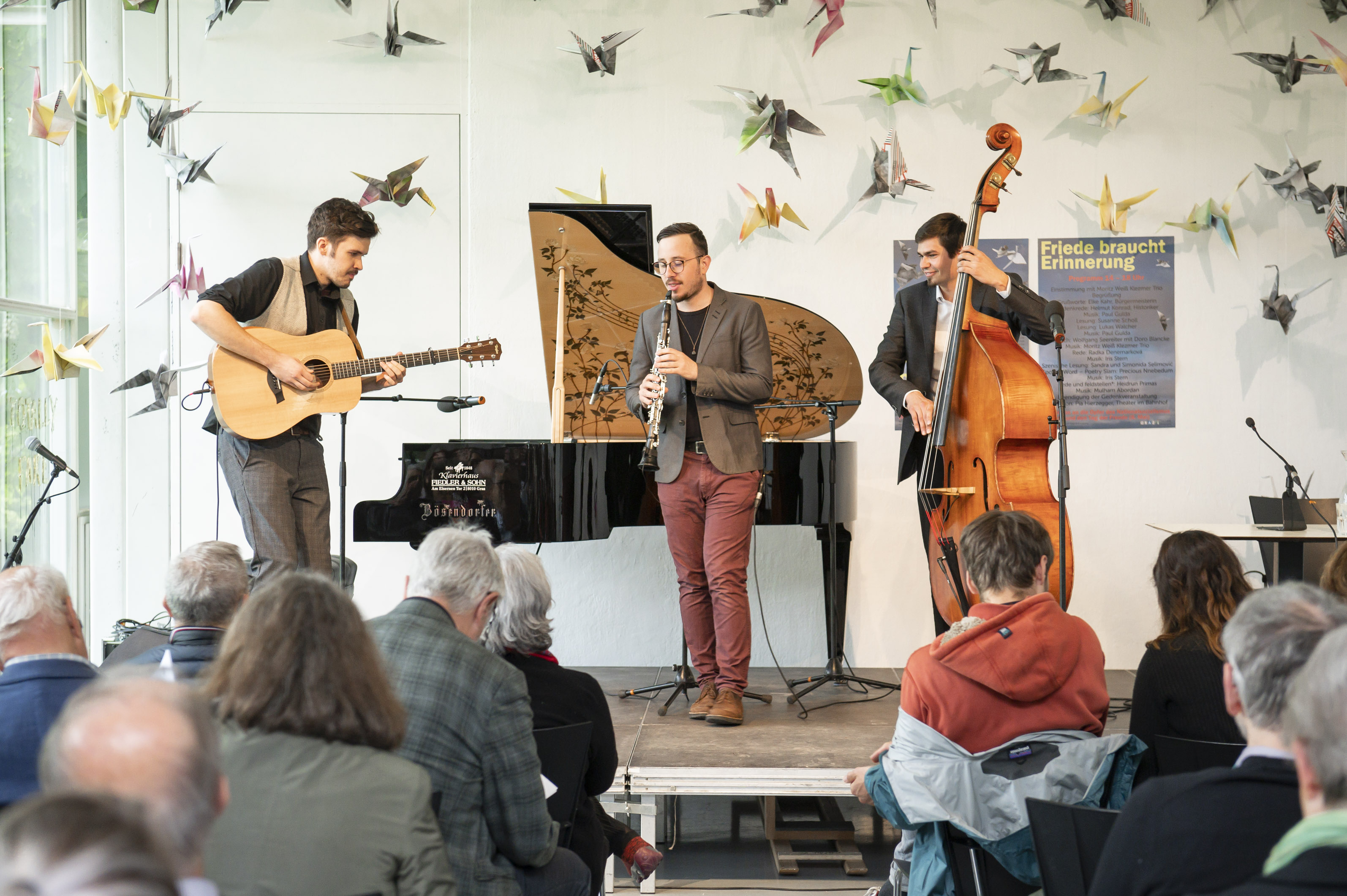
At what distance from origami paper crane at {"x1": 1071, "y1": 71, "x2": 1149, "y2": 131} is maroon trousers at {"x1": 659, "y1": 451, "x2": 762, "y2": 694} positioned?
294 cm

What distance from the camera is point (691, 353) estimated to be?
3736 millimetres

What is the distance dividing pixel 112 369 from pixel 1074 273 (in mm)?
4762

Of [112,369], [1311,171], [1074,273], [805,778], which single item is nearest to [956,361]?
[805,778]

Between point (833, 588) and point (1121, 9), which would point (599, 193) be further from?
point (1121, 9)

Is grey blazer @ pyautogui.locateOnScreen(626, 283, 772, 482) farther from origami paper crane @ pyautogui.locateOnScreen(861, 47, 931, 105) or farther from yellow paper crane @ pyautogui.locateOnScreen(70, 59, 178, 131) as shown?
yellow paper crane @ pyautogui.locateOnScreen(70, 59, 178, 131)

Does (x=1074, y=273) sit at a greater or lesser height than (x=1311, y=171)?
lesser

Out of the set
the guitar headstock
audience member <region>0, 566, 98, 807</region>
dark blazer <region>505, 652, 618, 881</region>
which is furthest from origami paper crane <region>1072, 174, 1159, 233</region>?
audience member <region>0, 566, 98, 807</region>

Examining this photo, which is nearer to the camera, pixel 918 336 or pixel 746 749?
pixel 746 749

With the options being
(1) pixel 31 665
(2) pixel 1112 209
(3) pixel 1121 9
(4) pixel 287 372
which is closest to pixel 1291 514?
(2) pixel 1112 209

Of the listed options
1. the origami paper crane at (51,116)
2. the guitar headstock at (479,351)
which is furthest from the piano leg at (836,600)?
the origami paper crane at (51,116)

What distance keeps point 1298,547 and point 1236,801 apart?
3.41 meters

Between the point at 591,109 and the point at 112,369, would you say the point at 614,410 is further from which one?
the point at 112,369

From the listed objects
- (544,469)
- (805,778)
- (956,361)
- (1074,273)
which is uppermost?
(1074,273)

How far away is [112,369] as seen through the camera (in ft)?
17.6
